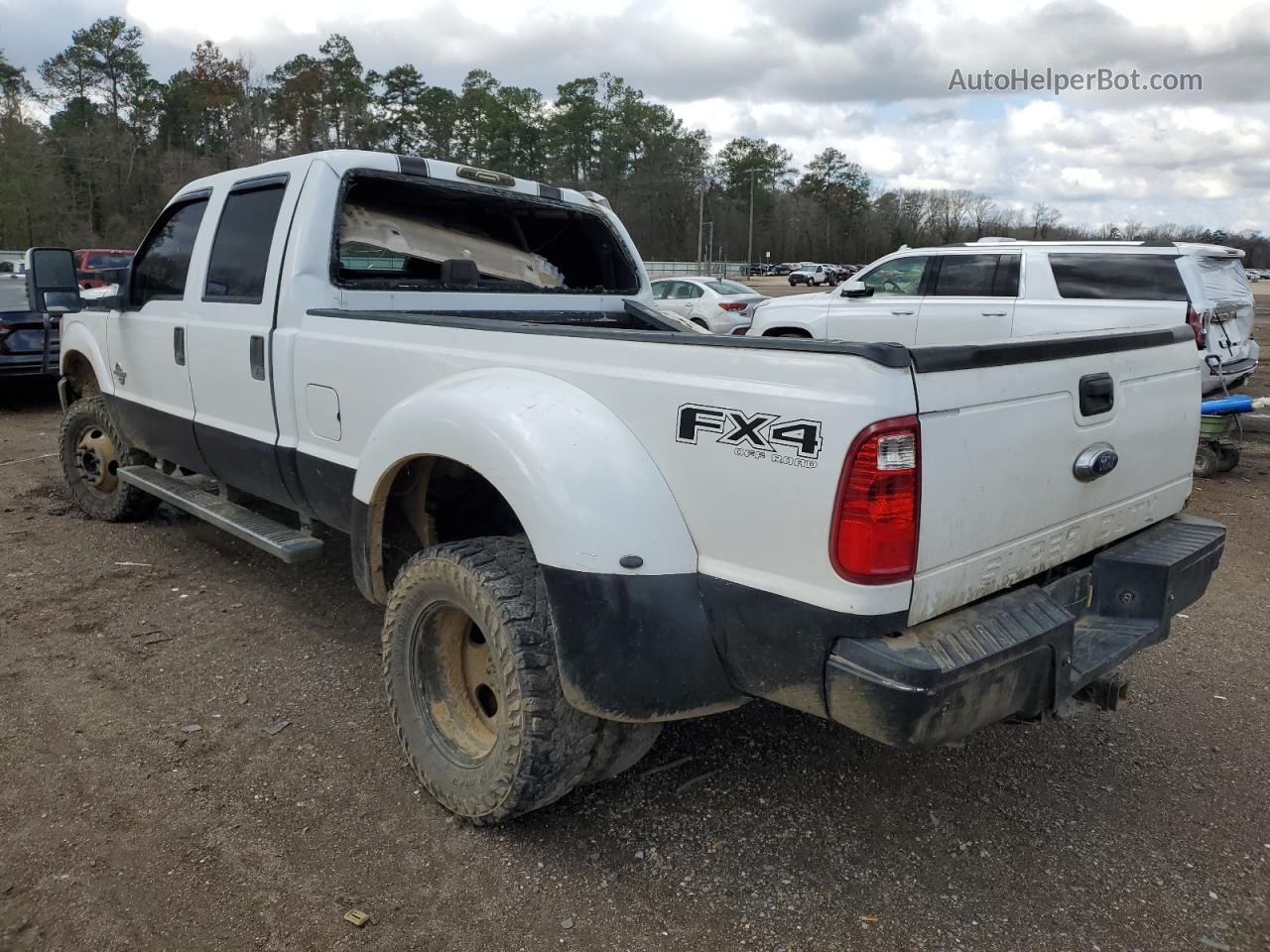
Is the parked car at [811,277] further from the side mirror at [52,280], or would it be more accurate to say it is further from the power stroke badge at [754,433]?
the power stroke badge at [754,433]

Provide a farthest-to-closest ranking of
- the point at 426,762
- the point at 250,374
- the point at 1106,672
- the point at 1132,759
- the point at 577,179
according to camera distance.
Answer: the point at 577,179, the point at 250,374, the point at 1132,759, the point at 426,762, the point at 1106,672

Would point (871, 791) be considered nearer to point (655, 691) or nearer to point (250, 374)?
point (655, 691)

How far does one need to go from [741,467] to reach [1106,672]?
1263mm

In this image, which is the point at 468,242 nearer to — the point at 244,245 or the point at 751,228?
the point at 244,245

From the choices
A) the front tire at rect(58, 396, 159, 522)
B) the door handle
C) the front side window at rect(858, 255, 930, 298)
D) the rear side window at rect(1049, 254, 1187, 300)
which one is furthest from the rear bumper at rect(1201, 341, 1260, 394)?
the front tire at rect(58, 396, 159, 522)

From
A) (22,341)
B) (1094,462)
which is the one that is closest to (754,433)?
(1094,462)

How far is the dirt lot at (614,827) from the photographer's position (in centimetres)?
242

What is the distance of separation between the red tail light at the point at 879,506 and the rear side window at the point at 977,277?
7785 millimetres

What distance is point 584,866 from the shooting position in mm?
2650

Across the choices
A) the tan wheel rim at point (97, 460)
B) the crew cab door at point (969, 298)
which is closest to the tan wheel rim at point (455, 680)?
the tan wheel rim at point (97, 460)

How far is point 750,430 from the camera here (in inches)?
85.0

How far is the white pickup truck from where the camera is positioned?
2.08 m

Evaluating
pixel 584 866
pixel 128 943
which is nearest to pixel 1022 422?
pixel 584 866

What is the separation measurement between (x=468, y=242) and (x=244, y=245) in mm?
986
